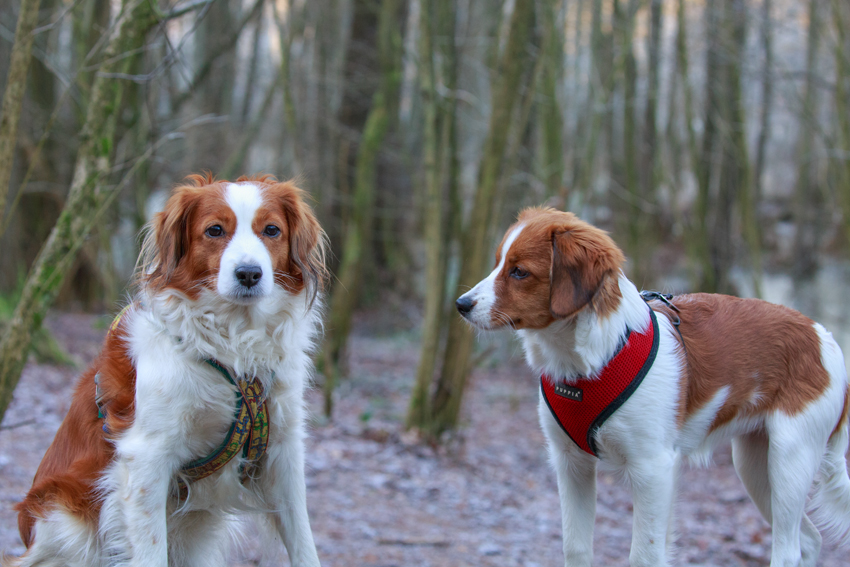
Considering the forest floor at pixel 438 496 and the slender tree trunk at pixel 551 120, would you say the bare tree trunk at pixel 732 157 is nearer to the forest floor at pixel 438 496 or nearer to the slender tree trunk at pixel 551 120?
the slender tree trunk at pixel 551 120

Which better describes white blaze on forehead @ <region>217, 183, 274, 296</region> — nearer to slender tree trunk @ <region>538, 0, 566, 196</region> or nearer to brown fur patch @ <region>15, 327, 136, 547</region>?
brown fur patch @ <region>15, 327, 136, 547</region>

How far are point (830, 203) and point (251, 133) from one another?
50.7 ft

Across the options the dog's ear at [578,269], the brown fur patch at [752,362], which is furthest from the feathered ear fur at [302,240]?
the brown fur patch at [752,362]

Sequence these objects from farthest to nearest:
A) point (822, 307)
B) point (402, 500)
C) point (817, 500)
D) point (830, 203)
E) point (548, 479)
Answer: point (830, 203) < point (822, 307) < point (548, 479) < point (402, 500) < point (817, 500)

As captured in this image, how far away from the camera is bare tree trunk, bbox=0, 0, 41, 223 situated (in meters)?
3.40

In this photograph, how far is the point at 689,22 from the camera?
15.2 meters

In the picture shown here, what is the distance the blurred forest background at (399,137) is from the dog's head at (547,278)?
2.05m

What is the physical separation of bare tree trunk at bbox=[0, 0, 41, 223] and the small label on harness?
9.46 ft

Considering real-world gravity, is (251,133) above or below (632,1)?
below

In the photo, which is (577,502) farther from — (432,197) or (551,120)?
(551,120)

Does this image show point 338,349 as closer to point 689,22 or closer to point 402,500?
point 402,500

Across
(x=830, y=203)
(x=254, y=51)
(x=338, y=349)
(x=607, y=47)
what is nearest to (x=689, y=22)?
(x=607, y=47)

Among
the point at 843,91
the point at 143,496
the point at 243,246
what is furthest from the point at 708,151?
the point at 143,496

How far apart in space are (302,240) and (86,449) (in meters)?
1.37
